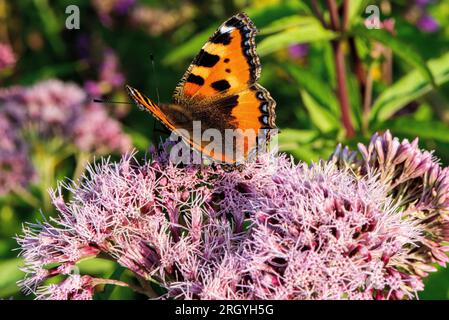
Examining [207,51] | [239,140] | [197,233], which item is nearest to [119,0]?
[207,51]

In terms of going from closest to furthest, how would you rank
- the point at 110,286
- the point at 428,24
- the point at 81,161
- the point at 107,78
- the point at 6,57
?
the point at 110,286, the point at 81,161, the point at 6,57, the point at 428,24, the point at 107,78

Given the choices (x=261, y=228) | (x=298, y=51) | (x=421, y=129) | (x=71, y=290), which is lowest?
(x=71, y=290)

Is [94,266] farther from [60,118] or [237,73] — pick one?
[237,73]

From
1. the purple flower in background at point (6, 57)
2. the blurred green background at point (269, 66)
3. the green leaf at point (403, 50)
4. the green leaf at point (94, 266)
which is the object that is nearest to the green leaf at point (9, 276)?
the blurred green background at point (269, 66)

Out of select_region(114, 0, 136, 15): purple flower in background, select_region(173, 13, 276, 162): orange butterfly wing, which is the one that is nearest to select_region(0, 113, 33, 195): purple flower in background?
select_region(114, 0, 136, 15): purple flower in background

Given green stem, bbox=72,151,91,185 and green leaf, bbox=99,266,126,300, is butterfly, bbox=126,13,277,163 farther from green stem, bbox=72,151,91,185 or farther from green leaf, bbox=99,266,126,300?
green stem, bbox=72,151,91,185

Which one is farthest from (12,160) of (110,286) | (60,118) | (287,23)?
(287,23)

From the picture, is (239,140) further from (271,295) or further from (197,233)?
(271,295)
